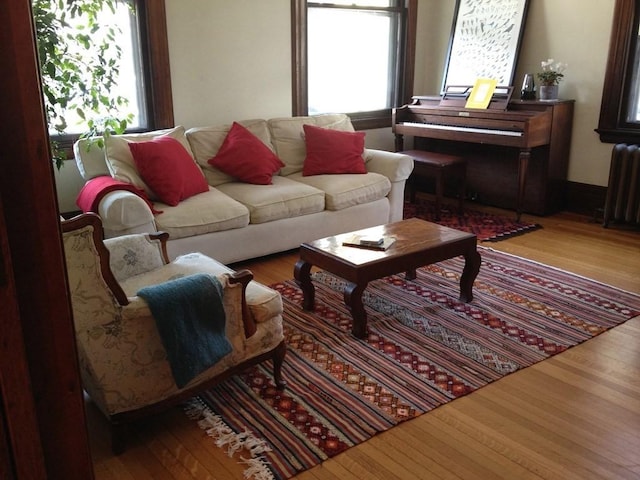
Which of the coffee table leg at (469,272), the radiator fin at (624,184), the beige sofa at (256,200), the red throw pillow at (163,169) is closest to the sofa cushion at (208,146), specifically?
the beige sofa at (256,200)

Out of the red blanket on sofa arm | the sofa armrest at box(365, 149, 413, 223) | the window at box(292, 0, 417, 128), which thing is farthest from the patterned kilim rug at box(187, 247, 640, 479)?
the window at box(292, 0, 417, 128)

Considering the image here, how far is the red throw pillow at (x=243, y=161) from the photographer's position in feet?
13.6

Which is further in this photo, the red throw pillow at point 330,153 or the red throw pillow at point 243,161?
the red throw pillow at point 330,153

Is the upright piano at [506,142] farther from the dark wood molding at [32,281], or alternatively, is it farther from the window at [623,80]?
the dark wood molding at [32,281]

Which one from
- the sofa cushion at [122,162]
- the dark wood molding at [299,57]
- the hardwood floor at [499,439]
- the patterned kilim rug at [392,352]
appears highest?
the dark wood molding at [299,57]

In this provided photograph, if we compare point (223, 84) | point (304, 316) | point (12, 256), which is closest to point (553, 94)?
point (223, 84)

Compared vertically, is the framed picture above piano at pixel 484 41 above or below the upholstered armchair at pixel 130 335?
above

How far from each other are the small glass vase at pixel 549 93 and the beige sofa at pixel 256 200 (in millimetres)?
1317

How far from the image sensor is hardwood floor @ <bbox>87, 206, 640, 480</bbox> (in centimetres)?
198

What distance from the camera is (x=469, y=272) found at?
129 inches

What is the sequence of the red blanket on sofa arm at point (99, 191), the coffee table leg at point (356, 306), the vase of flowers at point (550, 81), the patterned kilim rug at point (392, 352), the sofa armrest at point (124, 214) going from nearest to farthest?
the patterned kilim rug at point (392, 352) < the coffee table leg at point (356, 306) < the sofa armrest at point (124, 214) < the red blanket on sofa arm at point (99, 191) < the vase of flowers at point (550, 81)

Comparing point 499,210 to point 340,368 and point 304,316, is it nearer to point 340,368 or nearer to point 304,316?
point 304,316

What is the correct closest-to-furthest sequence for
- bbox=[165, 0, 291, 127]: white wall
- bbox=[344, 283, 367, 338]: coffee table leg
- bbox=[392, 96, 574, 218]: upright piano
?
bbox=[344, 283, 367, 338]: coffee table leg
bbox=[165, 0, 291, 127]: white wall
bbox=[392, 96, 574, 218]: upright piano

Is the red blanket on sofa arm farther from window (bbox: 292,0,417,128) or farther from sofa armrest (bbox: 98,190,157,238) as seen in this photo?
window (bbox: 292,0,417,128)
